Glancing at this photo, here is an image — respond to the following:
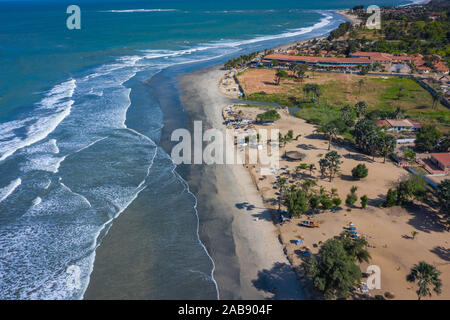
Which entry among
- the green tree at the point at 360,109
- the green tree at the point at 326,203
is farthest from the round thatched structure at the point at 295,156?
the green tree at the point at 360,109

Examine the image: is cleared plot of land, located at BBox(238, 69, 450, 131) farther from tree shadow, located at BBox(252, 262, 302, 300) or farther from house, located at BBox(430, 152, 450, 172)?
tree shadow, located at BBox(252, 262, 302, 300)

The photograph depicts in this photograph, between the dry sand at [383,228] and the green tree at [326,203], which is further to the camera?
the green tree at [326,203]

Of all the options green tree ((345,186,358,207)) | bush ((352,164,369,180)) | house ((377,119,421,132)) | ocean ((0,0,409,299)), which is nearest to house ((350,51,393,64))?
house ((377,119,421,132))

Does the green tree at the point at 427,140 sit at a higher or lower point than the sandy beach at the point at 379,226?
higher

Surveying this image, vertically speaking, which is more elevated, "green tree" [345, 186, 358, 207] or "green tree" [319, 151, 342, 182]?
"green tree" [319, 151, 342, 182]

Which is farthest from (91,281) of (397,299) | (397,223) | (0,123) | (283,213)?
(0,123)

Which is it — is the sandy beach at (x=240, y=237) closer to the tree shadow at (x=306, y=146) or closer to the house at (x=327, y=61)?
the tree shadow at (x=306, y=146)

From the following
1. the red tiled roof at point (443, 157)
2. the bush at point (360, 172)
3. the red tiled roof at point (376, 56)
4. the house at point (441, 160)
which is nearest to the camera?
the bush at point (360, 172)
